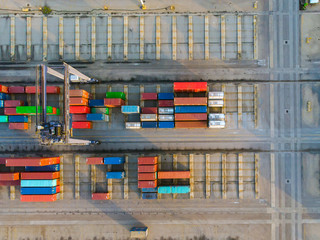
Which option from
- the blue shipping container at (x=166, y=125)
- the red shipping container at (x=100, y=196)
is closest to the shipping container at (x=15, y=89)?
the red shipping container at (x=100, y=196)

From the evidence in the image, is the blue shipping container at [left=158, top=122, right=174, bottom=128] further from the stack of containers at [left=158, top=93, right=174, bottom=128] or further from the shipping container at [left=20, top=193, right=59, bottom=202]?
the shipping container at [left=20, top=193, right=59, bottom=202]

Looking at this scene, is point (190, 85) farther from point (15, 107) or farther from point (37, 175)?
point (15, 107)

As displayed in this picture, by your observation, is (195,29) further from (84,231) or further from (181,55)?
(84,231)

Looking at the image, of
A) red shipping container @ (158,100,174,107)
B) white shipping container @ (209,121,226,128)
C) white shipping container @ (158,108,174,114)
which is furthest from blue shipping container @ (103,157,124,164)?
white shipping container @ (209,121,226,128)

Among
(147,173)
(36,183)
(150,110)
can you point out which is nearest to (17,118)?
(36,183)

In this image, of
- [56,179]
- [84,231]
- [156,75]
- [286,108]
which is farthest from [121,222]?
[286,108]

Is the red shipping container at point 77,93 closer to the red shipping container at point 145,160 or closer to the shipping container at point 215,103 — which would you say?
the red shipping container at point 145,160
